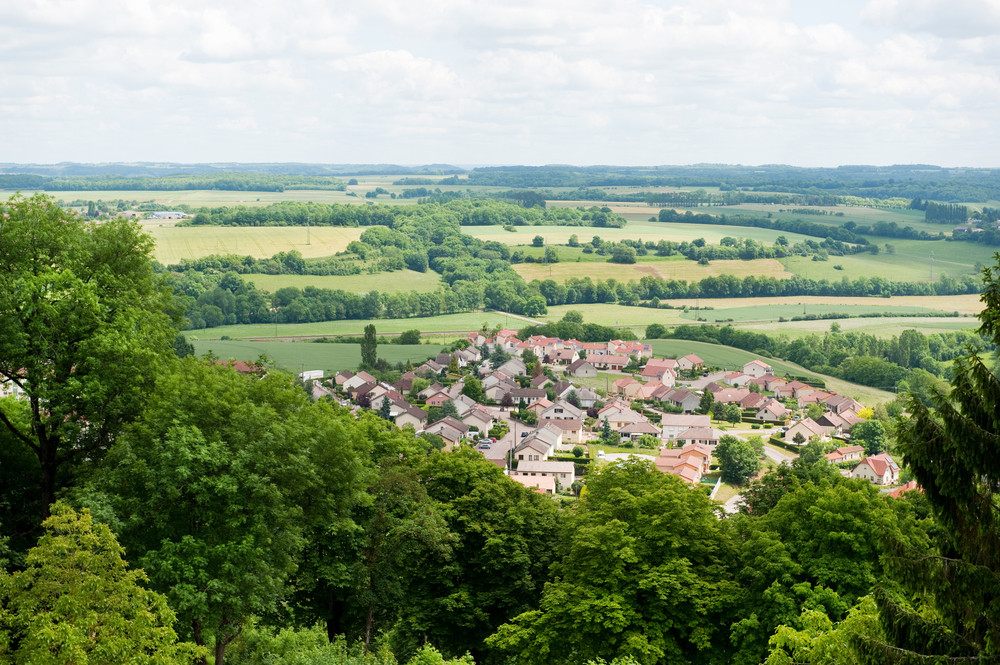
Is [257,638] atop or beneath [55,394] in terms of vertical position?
beneath

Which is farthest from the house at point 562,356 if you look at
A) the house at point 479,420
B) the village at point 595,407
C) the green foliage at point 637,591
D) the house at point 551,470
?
the green foliage at point 637,591

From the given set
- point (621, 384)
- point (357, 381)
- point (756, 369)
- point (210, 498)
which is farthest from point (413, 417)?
point (210, 498)

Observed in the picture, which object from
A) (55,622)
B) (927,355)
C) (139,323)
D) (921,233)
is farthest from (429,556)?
(921,233)

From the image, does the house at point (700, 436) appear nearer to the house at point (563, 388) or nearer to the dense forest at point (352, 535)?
the house at point (563, 388)

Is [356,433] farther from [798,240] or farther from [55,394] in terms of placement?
[798,240]

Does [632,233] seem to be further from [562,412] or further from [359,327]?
[562,412]

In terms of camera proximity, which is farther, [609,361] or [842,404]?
[609,361]
